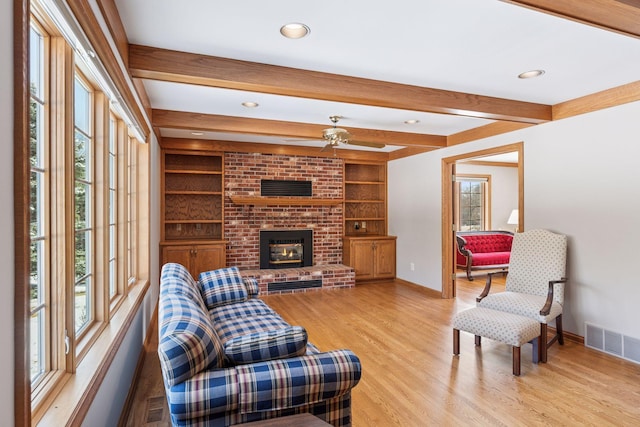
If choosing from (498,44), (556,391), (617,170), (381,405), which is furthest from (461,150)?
(381,405)

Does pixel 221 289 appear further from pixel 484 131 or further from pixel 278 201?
pixel 484 131

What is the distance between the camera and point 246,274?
5.75 m

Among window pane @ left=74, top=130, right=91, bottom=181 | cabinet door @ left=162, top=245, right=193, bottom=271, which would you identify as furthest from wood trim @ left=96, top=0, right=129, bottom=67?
cabinet door @ left=162, top=245, right=193, bottom=271

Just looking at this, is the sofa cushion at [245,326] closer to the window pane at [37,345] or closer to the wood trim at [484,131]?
the window pane at [37,345]

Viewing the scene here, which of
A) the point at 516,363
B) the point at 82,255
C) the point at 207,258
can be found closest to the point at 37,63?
the point at 82,255

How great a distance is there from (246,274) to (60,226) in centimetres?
430

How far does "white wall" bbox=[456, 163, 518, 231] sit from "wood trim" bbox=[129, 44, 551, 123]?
5.45 m

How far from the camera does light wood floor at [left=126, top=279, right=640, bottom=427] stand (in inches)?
91.3

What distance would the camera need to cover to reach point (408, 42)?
2.32m

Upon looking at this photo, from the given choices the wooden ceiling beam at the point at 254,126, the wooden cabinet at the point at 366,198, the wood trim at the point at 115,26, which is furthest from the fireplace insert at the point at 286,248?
the wood trim at the point at 115,26

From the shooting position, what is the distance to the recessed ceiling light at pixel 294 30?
83.7 inches

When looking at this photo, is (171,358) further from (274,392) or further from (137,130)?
(137,130)

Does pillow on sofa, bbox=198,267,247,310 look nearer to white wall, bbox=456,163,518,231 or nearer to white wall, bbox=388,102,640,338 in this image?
white wall, bbox=388,102,640,338

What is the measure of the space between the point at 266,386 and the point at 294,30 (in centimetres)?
192
